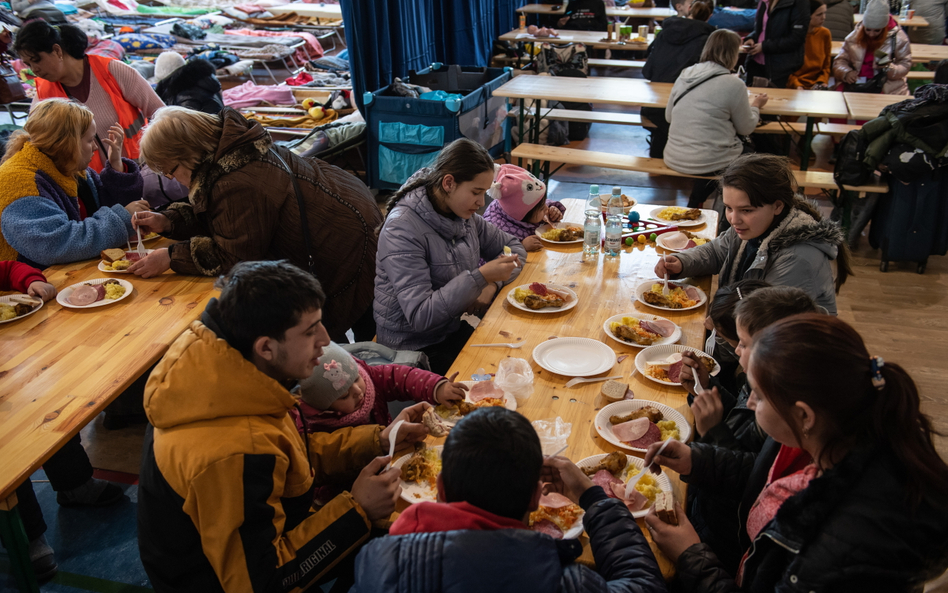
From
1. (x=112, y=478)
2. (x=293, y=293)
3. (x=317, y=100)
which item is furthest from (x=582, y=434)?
(x=317, y=100)

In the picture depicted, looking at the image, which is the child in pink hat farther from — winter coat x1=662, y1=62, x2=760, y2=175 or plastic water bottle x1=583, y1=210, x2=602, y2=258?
winter coat x1=662, y1=62, x2=760, y2=175

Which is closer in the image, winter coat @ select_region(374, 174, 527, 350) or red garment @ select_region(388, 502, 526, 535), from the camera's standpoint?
red garment @ select_region(388, 502, 526, 535)

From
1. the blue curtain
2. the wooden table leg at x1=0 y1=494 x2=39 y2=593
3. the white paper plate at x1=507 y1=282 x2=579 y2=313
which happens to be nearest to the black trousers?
the white paper plate at x1=507 y1=282 x2=579 y2=313

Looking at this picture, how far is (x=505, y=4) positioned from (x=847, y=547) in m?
10.8

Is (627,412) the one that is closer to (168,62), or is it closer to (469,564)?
(469,564)

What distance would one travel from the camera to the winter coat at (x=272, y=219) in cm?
270

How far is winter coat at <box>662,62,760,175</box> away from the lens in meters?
4.75

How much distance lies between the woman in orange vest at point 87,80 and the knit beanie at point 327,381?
2.72 metres

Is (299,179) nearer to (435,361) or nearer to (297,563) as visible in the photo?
(435,361)

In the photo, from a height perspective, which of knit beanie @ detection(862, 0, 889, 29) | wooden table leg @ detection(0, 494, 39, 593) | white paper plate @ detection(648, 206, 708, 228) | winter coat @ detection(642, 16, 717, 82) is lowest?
wooden table leg @ detection(0, 494, 39, 593)

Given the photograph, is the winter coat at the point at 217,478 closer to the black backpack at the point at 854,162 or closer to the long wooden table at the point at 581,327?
the long wooden table at the point at 581,327

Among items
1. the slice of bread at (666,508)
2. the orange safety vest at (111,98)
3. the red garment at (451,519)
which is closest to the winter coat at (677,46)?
the orange safety vest at (111,98)

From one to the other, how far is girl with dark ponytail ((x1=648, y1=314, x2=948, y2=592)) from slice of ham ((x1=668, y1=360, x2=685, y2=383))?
715 mm

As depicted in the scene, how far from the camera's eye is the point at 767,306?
1790 mm
